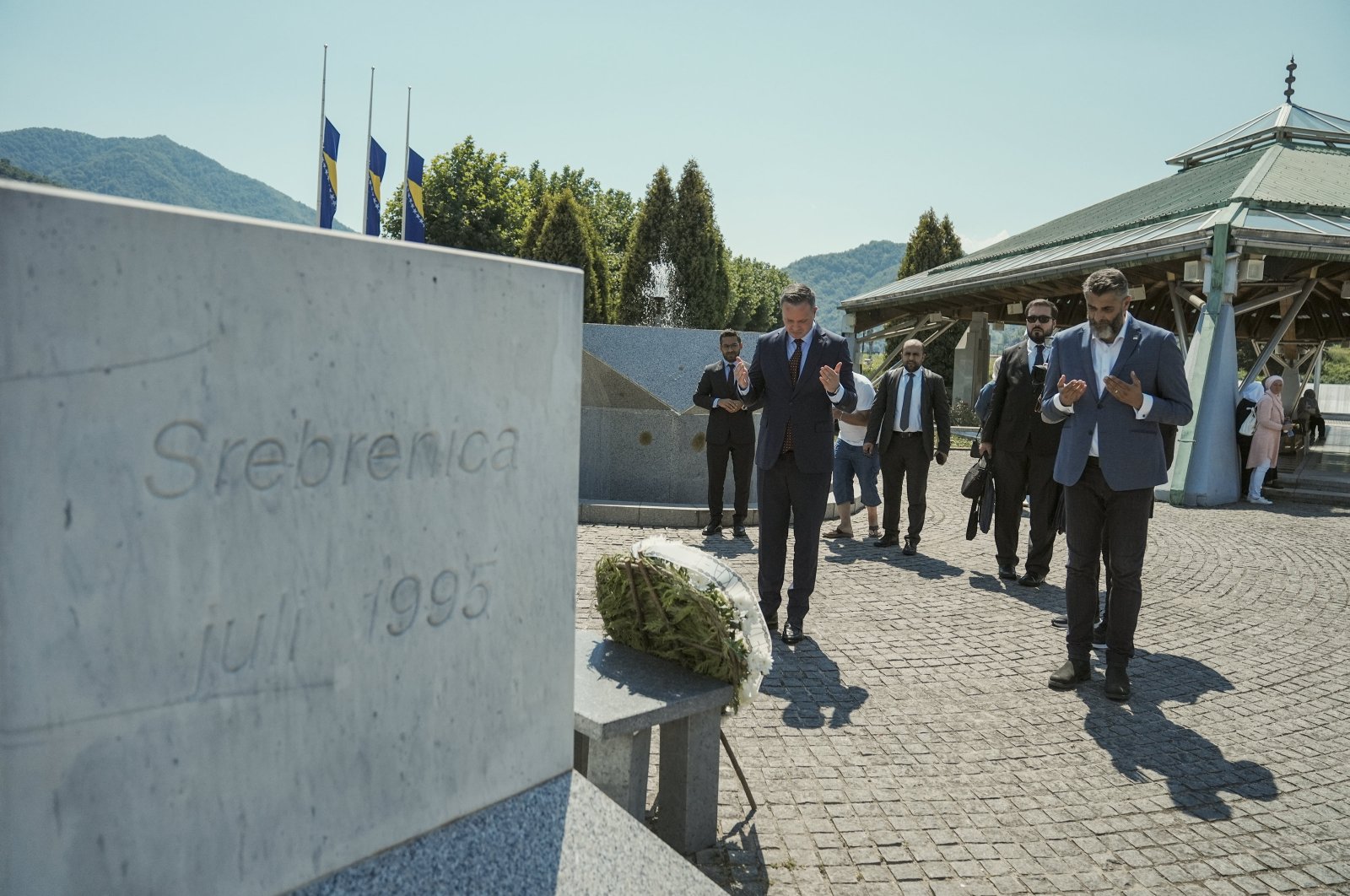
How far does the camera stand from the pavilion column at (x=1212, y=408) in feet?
38.9

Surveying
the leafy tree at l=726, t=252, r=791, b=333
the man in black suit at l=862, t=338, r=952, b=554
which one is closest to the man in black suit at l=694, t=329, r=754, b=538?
the man in black suit at l=862, t=338, r=952, b=554

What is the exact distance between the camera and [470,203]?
4466 centimetres

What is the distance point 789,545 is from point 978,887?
548 centimetres

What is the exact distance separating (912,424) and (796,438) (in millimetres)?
3047

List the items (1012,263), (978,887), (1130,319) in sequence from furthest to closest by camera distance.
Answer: (1012,263) → (1130,319) → (978,887)

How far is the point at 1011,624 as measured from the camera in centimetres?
589

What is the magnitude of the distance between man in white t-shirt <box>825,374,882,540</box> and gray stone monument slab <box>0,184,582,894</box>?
6492 mm

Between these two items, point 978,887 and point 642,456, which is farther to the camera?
point 642,456

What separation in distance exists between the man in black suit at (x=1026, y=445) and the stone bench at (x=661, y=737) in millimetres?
4448

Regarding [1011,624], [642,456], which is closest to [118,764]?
[1011,624]

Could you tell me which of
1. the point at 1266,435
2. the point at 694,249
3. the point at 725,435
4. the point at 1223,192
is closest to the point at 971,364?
the point at 1223,192

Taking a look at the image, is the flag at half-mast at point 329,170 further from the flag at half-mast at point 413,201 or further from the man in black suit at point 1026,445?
the man in black suit at point 1026,445

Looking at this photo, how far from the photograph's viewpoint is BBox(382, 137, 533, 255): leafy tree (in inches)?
1745

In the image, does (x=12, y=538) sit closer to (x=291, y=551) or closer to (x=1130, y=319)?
(x=291, y=551)
